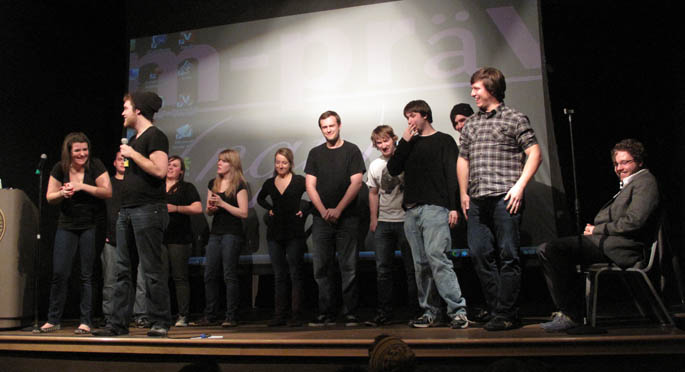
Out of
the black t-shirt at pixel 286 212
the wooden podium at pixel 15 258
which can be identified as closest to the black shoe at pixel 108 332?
the wooden podium at pixel 15 258

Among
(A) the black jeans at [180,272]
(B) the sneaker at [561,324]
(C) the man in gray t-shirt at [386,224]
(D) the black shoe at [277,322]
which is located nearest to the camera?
(B) the sneaker at [561,324]

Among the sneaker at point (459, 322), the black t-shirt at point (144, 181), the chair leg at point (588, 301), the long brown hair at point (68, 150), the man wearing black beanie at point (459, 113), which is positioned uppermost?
the man wearing black beanie at point (459, 113)

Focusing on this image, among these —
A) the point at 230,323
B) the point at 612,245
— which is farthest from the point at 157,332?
the point at 612,245

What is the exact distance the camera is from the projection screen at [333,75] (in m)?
4.81

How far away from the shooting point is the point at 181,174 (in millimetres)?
4992

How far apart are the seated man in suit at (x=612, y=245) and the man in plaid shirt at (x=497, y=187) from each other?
0.79 ft

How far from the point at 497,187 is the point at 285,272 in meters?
1.92

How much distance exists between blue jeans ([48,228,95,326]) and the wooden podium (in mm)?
470

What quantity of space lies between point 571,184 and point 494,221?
2055 millimetres

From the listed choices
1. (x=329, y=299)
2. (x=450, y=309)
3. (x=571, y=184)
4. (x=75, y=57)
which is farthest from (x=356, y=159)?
(x=75, y=57)

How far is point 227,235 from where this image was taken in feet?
14.9

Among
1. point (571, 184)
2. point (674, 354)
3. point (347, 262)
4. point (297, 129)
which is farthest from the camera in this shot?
point (297, 129)

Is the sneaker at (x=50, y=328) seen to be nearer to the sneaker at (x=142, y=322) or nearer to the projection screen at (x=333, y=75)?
the sneaker at (x=142, y=322)

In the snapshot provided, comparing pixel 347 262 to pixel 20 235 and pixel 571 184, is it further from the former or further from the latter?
pixel 20 235
